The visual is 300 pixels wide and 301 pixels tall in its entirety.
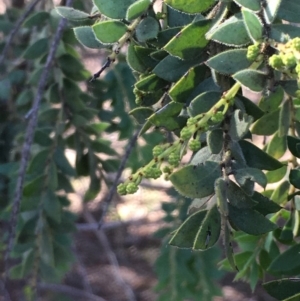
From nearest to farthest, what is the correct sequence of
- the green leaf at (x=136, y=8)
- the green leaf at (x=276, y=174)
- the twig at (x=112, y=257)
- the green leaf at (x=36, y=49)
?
the green leaf at (x=136, y=8)
the green leaf at (x=276, y=174)
the green leaf at (x=36, y=49)
the twig at (x=112, y=257)

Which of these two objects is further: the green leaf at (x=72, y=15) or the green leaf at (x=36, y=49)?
the green leaf at (x=36, y=49)

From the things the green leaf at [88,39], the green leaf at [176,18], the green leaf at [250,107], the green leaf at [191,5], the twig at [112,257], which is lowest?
the twig at [112,257]

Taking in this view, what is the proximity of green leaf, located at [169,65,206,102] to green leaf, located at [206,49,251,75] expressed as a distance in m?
0.05

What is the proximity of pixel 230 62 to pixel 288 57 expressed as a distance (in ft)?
0.23

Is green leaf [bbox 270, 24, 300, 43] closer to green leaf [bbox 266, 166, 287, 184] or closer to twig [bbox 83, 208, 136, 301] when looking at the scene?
green leaf [bbox 266, 166, 287, 184]

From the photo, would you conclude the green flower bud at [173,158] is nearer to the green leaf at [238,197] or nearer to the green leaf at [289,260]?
the green leaf at [238,197]

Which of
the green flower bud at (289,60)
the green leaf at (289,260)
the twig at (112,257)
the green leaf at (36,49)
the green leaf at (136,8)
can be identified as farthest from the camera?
the twig at (112,257)

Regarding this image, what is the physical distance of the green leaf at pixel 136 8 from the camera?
465 mm

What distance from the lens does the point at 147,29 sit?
0.49 m

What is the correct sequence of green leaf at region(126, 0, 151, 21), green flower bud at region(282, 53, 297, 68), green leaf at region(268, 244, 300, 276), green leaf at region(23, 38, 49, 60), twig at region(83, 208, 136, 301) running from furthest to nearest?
1. twig at region(83, 208, 136, 301)
2. green leaf at region(23, 38, 49, 60)
3. green leaf at region(268, 244, 300, 276)
4. green leaf at region(126, 0, 151, 21)
5. green flower bud at region(282, 53, 297, 68)

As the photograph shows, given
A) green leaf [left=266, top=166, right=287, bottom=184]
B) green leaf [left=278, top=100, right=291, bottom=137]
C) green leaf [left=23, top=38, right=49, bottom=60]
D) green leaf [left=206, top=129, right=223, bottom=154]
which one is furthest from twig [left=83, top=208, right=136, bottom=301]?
green leaf [left=206, top=129, right=223, bottom=154]

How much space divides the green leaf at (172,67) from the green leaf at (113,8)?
0.18 ft

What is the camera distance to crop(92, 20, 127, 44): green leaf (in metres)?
0.46

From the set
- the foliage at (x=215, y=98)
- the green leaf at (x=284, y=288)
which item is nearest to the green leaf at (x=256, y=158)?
the foliage at (x=215, y=98)
